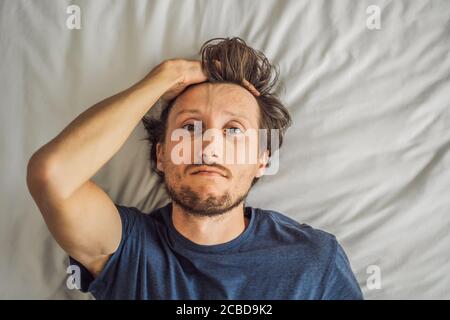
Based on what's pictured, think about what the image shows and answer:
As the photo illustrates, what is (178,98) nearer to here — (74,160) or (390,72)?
(74,160)

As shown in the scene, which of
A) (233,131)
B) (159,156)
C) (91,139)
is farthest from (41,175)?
(233,131)

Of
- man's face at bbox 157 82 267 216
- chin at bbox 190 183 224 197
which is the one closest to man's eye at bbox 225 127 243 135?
man's face at bbox 157 82 267 216

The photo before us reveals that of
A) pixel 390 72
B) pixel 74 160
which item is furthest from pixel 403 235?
pixel 74 160

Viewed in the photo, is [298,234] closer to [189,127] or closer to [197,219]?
[197,219]

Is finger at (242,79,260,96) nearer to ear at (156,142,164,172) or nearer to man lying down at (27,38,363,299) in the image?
man lying down at (27,38,363,299)

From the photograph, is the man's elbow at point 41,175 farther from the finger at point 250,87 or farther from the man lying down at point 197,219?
the finger at point 250,87

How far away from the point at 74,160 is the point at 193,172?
Answer: 230 millimetres

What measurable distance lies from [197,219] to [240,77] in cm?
33

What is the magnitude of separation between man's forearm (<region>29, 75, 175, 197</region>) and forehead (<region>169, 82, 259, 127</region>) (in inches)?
2.3

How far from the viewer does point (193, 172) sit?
0.93 metres

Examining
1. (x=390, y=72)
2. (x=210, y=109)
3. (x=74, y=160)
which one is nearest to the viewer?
(x=74, y=160)

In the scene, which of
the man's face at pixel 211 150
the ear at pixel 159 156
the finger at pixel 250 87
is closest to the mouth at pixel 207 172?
the man's face at pixel 211 150

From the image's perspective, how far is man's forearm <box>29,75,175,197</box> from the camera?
82 centimetres
